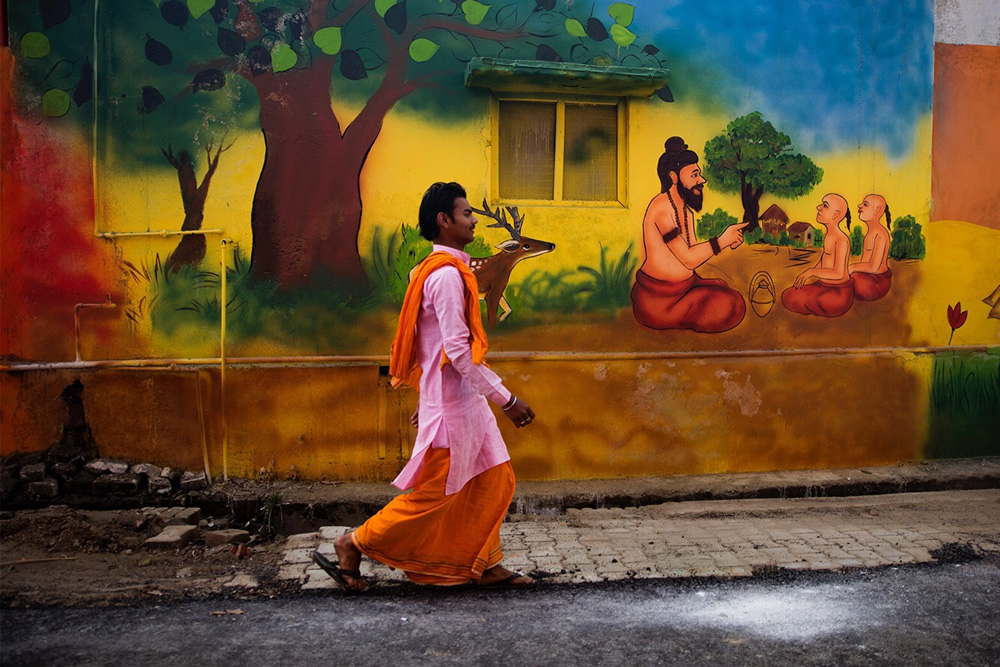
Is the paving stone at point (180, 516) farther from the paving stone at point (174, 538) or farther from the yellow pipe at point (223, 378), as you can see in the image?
the yellow pipe at point (223, 378)

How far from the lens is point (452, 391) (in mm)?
3734

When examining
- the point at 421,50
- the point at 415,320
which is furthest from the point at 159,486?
the point at 421,50

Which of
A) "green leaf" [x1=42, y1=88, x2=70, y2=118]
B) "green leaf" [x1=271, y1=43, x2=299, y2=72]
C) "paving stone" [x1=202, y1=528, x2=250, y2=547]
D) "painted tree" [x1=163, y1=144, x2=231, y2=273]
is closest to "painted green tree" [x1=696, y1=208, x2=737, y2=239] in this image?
"green leaf" [x1=271, y1=43, x2=299, y2=72]

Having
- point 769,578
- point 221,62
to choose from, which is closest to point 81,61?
point 221,62

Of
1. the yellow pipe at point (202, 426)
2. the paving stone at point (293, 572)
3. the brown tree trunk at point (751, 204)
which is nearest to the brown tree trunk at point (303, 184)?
the yellow pipe at point (202, 426)

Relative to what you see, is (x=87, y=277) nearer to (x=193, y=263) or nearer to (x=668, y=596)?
(x=193, y=263)

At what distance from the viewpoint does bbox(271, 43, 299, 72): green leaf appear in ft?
17.5

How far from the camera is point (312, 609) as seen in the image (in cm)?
357

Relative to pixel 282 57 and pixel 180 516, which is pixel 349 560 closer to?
pixel 180 516

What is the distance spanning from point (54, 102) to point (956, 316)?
22.2 feet

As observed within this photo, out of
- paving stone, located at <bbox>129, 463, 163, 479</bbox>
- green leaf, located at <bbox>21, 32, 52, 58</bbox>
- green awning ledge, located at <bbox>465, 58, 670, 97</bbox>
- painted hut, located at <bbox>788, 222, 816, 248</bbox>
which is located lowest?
paving stone, located at <bbox>129, 463, 163, 479</bbox>

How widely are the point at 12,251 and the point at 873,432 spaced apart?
20.6ft

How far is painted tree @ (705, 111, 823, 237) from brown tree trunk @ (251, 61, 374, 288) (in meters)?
2.57

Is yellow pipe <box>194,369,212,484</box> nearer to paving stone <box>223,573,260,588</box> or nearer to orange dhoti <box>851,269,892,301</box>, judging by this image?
paving stone <box>223,573,260,588</box>
